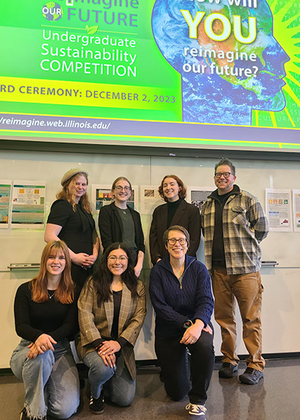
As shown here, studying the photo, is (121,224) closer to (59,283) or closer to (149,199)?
(149,199)

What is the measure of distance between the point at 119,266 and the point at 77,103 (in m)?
1.43

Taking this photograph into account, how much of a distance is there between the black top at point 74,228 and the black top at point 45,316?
0.36 meters

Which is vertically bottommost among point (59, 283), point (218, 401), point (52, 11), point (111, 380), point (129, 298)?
point (218, 401)

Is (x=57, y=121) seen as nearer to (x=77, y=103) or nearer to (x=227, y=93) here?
(x=77, y=103)

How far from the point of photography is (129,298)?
7.05ft

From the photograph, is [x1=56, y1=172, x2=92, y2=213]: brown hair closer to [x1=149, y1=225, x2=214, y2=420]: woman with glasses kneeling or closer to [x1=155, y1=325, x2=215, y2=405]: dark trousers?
[x1=149, y1=225, x2=214, y2=420]: woman with glasses kneeling

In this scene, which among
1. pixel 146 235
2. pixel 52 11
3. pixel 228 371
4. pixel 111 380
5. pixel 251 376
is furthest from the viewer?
pixel 146 235

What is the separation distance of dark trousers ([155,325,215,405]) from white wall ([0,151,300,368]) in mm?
709

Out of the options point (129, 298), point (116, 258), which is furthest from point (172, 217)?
point (129, 298)

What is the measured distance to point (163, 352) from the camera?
209cm

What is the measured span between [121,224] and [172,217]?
0.42m

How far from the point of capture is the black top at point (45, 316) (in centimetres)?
194

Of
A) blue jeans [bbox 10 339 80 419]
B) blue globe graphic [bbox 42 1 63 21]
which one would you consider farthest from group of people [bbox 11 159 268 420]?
blue globe graphic [bbox 42 1 63 21]

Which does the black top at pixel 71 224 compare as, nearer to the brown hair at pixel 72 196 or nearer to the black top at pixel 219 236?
the brown hair at pixel 72 196
